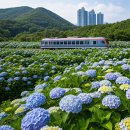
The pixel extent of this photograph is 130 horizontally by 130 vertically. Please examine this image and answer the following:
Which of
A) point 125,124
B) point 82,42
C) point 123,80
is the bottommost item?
point 82,42

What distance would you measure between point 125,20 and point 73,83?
8858cm

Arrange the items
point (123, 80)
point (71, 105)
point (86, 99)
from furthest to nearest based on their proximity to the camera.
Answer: point (123, 80)
point (86, 99)
point (71, 105)

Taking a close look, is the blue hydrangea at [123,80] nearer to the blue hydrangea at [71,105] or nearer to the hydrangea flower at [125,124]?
the blue hydrangea at [71,105]

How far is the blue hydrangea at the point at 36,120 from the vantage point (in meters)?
2.45

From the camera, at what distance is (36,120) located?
2453 millimetres

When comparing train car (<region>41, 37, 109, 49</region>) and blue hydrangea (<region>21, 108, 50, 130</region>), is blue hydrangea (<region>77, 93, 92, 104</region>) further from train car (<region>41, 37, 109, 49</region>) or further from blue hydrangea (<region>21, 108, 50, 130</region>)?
train car (<region>41, 37, 109, 49</region>)

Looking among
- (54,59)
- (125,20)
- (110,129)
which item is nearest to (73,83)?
(110,129)

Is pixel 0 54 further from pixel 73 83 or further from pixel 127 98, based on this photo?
pixel 127 98

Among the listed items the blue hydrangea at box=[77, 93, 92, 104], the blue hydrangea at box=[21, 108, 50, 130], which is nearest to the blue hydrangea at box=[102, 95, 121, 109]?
the blue hydrangea at box=[77, 93, 92, 104]

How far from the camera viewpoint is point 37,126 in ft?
8.02

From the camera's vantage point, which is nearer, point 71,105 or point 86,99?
point 71,105

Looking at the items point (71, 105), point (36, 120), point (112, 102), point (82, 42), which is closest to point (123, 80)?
point (112, 102)

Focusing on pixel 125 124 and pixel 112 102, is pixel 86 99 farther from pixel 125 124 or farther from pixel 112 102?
pixel 125 124

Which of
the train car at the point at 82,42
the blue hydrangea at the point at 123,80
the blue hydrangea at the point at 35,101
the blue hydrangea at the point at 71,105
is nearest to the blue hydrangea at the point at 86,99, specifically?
the blue hydrangea at the point at 71,105
